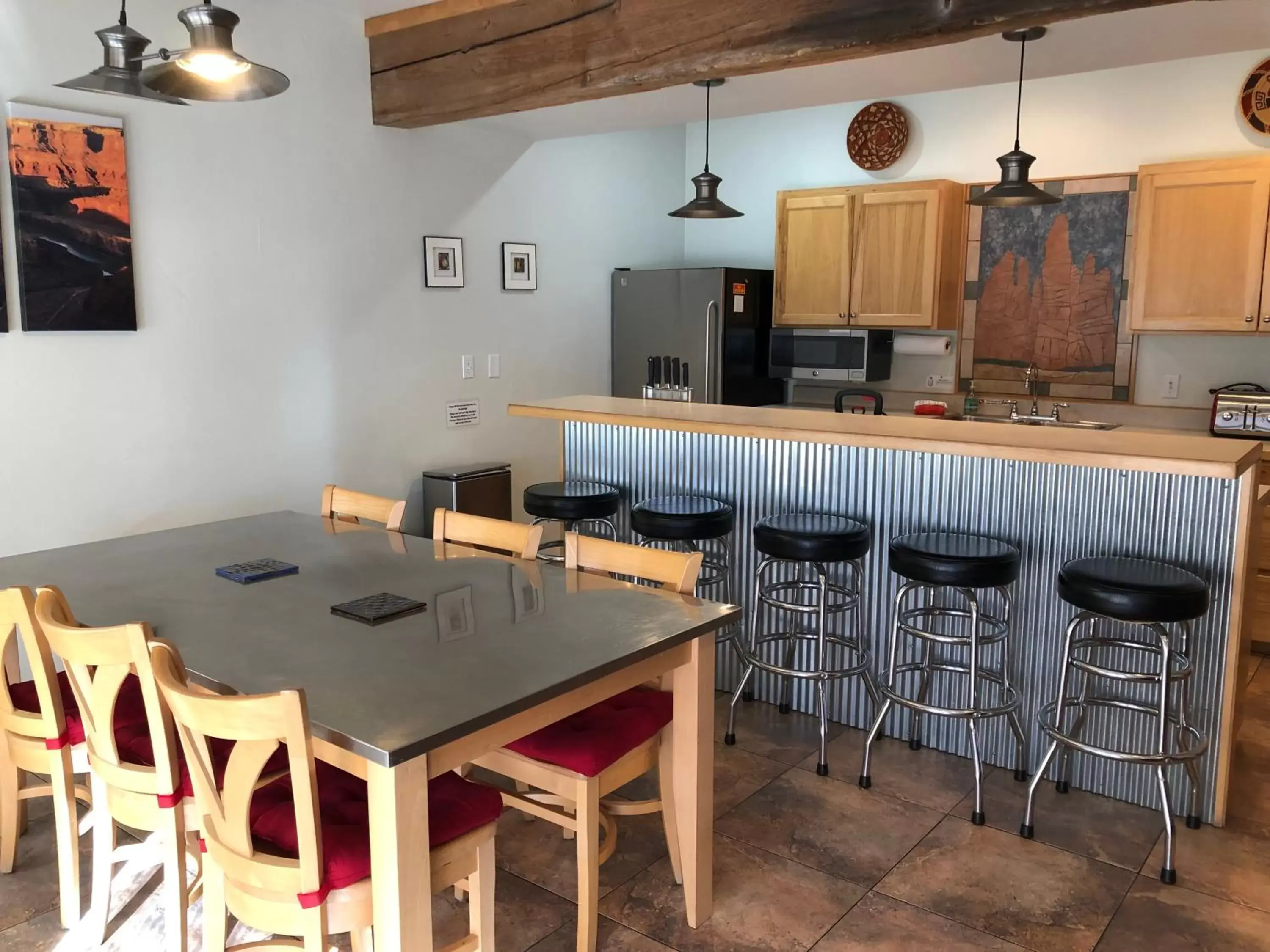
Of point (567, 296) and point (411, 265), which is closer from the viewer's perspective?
point (411, 265)

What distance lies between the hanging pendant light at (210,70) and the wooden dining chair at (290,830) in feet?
4.31

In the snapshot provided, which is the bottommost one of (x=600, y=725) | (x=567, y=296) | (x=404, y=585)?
(x=600, y=725)

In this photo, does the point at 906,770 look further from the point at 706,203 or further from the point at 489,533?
the point at 706,203

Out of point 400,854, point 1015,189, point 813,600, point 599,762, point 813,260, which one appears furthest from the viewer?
point 813,260

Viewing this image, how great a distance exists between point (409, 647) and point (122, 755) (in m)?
0.68

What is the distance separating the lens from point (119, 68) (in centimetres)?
238

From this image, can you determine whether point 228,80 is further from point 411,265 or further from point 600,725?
point 411,265

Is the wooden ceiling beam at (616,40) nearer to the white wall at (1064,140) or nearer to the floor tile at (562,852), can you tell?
the white wall at (1064,140)

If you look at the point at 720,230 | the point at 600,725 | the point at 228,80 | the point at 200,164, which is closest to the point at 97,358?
the point at 200,164

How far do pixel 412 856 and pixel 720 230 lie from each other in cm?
534

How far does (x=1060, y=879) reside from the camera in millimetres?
2430

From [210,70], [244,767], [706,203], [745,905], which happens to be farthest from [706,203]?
[244,767]

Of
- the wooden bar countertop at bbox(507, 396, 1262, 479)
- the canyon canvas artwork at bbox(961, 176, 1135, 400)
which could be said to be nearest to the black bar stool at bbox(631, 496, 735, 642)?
the wooden bar countertop at bbox(507, 396, 1262, 479)

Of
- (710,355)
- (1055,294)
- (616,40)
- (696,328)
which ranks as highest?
(616,40)
